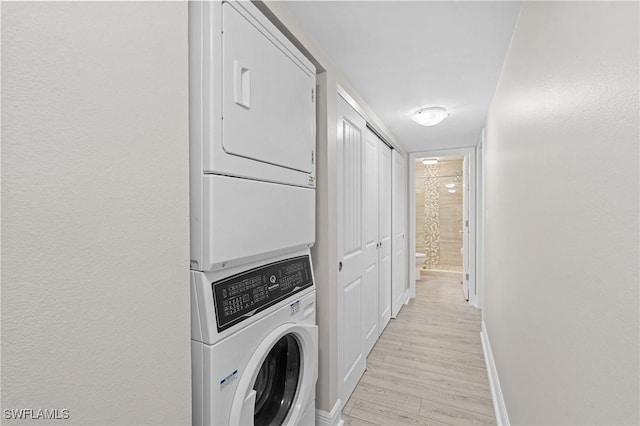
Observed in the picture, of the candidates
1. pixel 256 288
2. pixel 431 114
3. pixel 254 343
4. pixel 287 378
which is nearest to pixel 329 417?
pixel 287 378

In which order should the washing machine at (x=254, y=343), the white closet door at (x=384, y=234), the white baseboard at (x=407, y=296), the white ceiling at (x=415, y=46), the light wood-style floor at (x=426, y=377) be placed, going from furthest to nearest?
1. the white baseboard at (x=407, y=296)
2. the white closet door at (x=384, y=234)
3. the light wood-style floor at (x=426, y=377)
4. the white ceiling at (x=415, y=46)
5. the washing machine at (x=254, y=343)

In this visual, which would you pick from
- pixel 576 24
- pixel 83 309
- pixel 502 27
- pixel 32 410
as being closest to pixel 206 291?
pixel 83 309

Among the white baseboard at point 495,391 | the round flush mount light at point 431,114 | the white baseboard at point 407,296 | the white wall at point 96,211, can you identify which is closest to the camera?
the white wall at point 96,211

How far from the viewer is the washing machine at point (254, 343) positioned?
3.10 ft

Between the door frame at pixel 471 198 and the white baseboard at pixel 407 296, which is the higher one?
the door frame at pixel 471 198

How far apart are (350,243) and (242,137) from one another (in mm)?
1390

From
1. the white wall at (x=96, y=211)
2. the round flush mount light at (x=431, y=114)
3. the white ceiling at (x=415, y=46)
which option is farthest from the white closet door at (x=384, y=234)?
the white wall at (x=96, y=211)

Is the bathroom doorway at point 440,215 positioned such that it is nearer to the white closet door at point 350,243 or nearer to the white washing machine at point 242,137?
the white closet door at point 350,243

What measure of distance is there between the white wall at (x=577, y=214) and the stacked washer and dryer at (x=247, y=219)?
911 mm

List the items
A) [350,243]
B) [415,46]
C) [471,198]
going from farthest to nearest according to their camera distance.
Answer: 1. [471,198]
2. [350,243]
3. [415,46]

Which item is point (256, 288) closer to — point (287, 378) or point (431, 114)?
point (287, 378)

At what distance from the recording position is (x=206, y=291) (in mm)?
950

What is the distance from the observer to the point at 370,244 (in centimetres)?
278

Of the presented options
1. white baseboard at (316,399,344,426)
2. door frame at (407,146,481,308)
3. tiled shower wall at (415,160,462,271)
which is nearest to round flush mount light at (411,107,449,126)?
door frame at (407,146,481,308)
